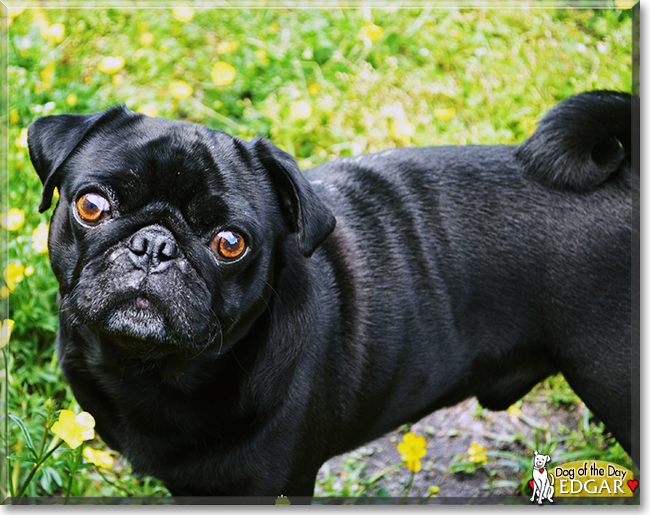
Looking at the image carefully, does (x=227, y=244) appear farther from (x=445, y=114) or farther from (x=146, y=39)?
(x=146, y=39)

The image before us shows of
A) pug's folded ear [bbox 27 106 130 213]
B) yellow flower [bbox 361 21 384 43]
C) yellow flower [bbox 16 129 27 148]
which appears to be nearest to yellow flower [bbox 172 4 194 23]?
yellow flower [bbox 361 21 384 43]

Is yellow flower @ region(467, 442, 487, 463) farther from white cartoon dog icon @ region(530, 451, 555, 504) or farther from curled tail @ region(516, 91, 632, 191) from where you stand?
curled tail @ region(516, 91, 632, 191)

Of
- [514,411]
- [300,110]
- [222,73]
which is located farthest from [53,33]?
[514,411]

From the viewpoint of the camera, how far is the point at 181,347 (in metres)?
2.34

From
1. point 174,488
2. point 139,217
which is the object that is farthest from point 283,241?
point 174,488

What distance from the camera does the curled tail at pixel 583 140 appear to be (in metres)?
2.86

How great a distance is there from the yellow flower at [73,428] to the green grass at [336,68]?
268cm

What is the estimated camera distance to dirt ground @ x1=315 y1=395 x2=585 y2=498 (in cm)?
360

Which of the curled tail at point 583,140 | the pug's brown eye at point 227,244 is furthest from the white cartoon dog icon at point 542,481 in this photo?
the pug's brown eye at point 227,244

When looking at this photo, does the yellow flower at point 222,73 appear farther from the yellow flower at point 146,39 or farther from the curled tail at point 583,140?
the curled tail at point 583,140

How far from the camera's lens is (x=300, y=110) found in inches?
185

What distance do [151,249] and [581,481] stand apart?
211 centimetres

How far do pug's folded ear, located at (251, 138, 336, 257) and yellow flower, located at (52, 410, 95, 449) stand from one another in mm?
946

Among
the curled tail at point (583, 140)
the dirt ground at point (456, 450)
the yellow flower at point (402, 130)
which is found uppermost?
the curled tail at point (583, 140)
